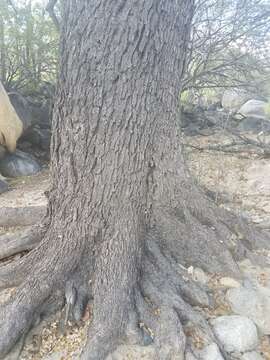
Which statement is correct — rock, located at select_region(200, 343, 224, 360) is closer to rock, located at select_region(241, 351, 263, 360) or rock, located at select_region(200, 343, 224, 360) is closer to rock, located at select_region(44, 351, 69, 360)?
rock, located at select_region(241, 351, 263, 360)

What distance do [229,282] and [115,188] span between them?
3.48ft

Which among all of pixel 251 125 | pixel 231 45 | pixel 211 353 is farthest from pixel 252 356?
pixel 251 125

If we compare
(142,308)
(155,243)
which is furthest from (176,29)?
(142,308)

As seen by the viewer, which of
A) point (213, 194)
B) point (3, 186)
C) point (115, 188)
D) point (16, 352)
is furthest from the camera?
point (3, 186)

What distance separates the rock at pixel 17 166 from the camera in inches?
232

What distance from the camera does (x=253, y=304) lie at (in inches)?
91.8

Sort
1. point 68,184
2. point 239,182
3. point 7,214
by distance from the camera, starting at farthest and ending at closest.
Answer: point 239,182 < point 7,214 < point 68,184

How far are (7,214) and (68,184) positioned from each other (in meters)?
1.27

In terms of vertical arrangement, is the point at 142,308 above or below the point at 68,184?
below

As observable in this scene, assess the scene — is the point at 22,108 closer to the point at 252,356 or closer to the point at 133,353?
the point at 133,353

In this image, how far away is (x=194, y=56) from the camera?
22.6 ft

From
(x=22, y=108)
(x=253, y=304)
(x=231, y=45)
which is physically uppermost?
(x=231, y=45)

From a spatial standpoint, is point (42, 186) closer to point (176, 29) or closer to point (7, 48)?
point (7, 48)

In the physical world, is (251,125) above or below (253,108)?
below
